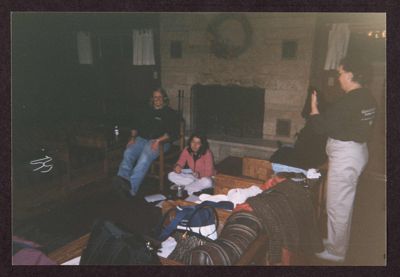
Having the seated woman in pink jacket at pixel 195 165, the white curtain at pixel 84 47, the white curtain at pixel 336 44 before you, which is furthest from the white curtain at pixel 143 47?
the white curtain at pixel 336 44

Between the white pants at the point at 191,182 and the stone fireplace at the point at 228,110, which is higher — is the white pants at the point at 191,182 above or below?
below

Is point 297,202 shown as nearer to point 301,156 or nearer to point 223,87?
point 301,156

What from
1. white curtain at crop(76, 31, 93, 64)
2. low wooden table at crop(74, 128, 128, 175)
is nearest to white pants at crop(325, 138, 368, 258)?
low wooden table at crop(74, 128, 128, 175)

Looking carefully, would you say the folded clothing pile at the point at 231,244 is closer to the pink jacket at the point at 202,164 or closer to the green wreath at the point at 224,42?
the pink jacket at the point at 202,164

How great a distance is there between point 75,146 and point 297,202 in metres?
3.84

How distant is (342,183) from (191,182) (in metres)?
1.88

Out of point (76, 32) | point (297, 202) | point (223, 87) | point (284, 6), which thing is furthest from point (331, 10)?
point (76, 32)

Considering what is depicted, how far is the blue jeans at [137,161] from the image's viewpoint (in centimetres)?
500

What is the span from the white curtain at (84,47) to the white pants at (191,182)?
12.7 ft

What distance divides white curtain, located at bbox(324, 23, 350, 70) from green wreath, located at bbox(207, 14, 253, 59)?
1.34m

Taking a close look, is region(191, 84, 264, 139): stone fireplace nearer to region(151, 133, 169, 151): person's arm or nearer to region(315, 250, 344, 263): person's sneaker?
region(151, 133, 169, 151): person's arm

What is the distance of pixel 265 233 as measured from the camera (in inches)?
101

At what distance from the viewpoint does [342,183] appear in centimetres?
344

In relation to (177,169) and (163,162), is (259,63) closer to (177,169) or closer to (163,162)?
(163,162)
